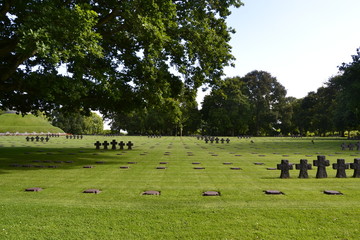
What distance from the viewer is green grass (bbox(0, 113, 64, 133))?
88.8m

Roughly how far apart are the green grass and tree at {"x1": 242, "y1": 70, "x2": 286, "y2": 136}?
63.2 m

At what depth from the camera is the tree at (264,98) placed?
9300 centimetres

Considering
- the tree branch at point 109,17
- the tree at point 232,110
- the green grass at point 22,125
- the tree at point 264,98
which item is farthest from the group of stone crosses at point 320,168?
the green grass at point 22,125

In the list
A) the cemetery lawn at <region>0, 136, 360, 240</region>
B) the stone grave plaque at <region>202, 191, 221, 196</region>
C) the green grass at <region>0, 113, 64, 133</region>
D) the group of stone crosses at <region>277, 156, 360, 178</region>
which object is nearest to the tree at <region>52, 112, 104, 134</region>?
the green grass at <region>0, 113, 64, 133</region>

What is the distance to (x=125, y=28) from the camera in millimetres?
15898

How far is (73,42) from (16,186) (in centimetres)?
586

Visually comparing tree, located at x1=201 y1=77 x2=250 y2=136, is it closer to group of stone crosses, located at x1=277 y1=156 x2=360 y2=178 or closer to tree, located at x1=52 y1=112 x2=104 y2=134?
tree, located at x1=52 y1=112 x2=104 y2=134

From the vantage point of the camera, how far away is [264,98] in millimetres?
95062

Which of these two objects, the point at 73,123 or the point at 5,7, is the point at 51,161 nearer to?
the point at 5,7

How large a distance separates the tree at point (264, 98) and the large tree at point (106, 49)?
76012mm

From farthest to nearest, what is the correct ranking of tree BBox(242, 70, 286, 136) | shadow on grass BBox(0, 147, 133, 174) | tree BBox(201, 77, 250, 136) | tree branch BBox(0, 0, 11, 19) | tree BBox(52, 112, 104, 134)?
tree BBox(52, 112, 104, 134) → tree BBox(242, 70, 286, 136) → tree BBox(201, 77, 250, 136) → shadow on grass BBox(0, 147, 133, 174) → tree branch BBox(0, 0, 11, 19)

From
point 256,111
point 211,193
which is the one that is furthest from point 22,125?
point 211,193

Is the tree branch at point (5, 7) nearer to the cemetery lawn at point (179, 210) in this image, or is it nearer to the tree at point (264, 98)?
the cemetery lawn at point (179, 210)

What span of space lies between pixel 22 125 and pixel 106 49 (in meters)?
89.0
